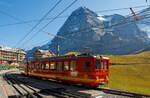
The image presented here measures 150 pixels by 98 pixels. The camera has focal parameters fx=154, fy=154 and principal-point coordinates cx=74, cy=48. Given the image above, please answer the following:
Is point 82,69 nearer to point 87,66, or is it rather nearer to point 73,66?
point 87,66

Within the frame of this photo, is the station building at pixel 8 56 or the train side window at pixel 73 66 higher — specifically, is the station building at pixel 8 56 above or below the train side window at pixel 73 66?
above

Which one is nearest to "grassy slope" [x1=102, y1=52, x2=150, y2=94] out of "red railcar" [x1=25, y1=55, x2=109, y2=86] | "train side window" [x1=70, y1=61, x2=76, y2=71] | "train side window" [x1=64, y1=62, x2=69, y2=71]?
"red railcar" [x1=25, y1=55, x2=109, y2=86]

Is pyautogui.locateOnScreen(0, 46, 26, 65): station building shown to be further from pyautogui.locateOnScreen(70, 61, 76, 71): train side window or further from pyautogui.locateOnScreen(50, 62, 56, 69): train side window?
pyautogui.locateOnScreen(70, 61, 76, 71): train side window

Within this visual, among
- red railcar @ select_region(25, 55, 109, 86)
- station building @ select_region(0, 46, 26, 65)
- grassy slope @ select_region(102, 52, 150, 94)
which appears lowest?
grassy slope @ select_region(102, 52, 150, 94)

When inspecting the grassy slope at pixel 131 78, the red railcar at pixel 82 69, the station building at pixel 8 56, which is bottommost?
the grassy slope at pixel 131 78

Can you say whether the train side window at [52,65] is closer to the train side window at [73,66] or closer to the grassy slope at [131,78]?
the train side window at [73,66]

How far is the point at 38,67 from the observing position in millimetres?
25656

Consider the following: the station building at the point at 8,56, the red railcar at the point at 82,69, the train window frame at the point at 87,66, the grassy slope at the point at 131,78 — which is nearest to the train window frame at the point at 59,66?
the red railcar at the point at 82,69

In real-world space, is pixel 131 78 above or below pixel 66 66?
below

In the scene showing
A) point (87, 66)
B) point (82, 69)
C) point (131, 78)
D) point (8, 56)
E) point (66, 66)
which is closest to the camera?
point (87, 66)

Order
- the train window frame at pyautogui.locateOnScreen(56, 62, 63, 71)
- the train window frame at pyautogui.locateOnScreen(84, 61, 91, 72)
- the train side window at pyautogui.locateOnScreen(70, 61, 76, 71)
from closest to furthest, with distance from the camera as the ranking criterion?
the train window frame at pyautogui.locateOnScreen(84, 61, 91, 72) → the train side window at pyautogui.locateOnScreen(70, 61, 76, 71) → the train window frame at pyautogui.locateOnScreen(56, 62, 63, 71)

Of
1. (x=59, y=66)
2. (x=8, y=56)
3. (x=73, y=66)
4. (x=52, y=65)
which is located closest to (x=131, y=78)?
(x=52, y=65)

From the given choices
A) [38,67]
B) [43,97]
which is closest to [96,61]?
[43,97]

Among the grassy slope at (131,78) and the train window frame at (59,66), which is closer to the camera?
the train window frame at (59,66)
